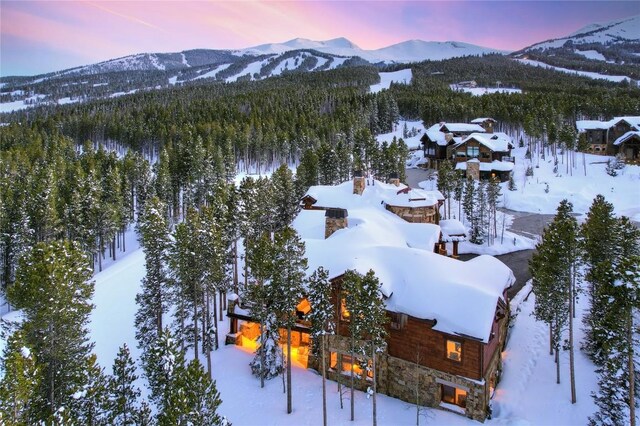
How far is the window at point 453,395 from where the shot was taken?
25312 millimetres

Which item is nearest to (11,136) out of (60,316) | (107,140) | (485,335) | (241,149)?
(107,140)

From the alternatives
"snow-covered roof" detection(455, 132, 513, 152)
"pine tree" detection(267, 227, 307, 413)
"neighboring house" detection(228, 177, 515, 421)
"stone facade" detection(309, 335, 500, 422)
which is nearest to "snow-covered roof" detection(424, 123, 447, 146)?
"snow-covered roof" detection(455, 132, 513, 152)

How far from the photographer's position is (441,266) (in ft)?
90.9

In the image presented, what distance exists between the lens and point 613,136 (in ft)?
278

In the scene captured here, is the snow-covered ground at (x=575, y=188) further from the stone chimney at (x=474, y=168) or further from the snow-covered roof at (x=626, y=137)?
the stone chimney at (x=474, y=168)

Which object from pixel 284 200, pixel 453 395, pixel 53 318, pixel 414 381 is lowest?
pixel 453 395

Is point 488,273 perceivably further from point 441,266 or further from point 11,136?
point 11,136

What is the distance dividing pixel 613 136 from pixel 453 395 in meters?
83.5

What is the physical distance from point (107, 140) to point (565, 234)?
130 meters

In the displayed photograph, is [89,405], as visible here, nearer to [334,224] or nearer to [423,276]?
[423,276]

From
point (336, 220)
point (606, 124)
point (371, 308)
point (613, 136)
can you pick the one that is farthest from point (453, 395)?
point (606, 124)

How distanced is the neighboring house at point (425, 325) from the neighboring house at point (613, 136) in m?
71.1

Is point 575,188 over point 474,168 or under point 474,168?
under

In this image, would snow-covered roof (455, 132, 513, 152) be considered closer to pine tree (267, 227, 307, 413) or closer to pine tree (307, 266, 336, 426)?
pine tree (267, 227, 307, 413)
